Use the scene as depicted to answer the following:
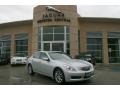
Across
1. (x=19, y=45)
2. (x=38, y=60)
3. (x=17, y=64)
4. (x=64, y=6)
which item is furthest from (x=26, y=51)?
(x=38, y=60)

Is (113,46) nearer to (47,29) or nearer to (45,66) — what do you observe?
(47,29)

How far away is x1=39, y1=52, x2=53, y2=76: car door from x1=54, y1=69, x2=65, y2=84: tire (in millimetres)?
455

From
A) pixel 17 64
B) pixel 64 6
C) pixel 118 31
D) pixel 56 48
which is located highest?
pixel 64 6

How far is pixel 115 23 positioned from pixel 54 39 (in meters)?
9.10

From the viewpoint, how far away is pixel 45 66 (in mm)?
10180

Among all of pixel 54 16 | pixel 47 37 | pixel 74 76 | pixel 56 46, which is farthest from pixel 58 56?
pixel 47 37

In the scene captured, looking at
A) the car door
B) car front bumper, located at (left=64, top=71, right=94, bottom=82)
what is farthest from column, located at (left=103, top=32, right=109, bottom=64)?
car front bumper, located at (left=64, top=71, right=94, bottom=82)

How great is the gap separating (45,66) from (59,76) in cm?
134

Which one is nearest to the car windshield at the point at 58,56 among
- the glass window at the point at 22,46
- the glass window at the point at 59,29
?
the glass window at the point at 59,29

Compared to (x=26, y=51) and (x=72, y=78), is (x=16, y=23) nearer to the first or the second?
(x=26, y=51)

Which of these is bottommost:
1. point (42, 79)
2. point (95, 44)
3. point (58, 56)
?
point (42, 79)

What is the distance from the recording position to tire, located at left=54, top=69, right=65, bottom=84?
29.3 feet

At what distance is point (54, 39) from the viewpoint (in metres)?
22.6

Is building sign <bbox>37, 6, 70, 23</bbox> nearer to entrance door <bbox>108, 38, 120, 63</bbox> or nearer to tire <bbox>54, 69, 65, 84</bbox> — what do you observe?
entrance door <bbox>108, 38, 120, 63</bbox>
